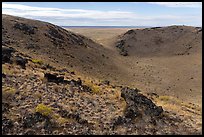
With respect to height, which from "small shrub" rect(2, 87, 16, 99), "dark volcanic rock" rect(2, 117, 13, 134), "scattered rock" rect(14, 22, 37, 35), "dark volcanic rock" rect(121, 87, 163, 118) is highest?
"scattered rock" rect(14, 22, 37, 35)

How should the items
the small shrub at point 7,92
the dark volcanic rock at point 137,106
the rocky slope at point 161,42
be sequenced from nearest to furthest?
the small shrub at point 7,92, the dark volcanic rock at point 137,106, the rocky slope at point 161,42

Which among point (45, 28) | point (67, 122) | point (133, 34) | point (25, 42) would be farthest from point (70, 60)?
point (133, 34)

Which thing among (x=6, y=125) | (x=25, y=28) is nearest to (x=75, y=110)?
(x=6, y=125)

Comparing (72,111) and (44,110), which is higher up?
(44,110)

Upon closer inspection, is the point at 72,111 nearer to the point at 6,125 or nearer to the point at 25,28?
the point at 6,125

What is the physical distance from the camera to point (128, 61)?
6188 cm

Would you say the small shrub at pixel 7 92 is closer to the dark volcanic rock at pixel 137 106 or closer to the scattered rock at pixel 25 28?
the dark volcanic rock at pixel 137 106

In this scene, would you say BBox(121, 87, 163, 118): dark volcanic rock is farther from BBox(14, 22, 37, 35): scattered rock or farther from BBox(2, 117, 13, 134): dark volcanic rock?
BBox(14, 22, 37, 35): scattered rock

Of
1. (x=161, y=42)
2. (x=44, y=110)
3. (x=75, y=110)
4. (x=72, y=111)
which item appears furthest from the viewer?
(x=161, y=42)

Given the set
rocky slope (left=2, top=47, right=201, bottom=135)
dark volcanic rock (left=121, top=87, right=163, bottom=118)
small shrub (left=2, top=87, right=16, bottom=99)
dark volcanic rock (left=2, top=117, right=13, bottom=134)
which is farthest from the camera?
dark volcanic rock (left=121, top=87, right=163, bottom=118)

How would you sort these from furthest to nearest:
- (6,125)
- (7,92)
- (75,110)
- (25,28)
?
1. (25,28)
2. (7,92)
3. (75,110)
4. (6,125)

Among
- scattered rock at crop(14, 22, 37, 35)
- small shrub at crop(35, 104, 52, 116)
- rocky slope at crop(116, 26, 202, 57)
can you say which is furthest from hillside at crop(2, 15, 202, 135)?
rocky slope at crop(116, 26, 202, 57)

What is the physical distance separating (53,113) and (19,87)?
3768 millimetres

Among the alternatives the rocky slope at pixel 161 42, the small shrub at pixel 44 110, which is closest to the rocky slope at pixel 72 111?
the small shrub at pixel 44 110
